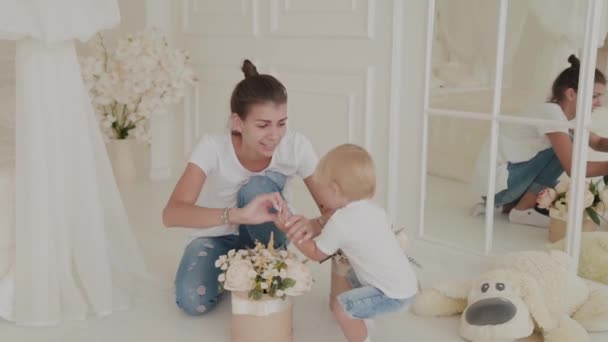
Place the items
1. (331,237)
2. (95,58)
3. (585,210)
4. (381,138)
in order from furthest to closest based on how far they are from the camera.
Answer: (95,58)
(381,138)
(585,210)
(331,237)

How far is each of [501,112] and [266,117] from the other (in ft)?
3.21

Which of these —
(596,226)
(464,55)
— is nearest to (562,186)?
(596,226)

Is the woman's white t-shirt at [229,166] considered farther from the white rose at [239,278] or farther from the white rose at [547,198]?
the white rose at [547,198]

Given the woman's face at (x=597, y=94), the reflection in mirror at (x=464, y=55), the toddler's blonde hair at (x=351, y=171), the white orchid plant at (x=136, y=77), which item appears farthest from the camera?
the white orchid plant at (x=136, y=77)

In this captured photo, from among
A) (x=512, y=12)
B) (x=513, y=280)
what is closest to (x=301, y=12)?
(x=512, y=12)

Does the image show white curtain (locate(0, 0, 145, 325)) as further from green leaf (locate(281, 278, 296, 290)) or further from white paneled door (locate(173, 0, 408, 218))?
white paneled door (locate(173, 0, 408, 218))

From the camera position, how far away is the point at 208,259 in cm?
202

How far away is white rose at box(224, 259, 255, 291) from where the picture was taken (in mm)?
1704

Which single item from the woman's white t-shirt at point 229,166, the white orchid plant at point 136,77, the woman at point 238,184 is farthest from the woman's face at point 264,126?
the white orchid plant at point 136,77

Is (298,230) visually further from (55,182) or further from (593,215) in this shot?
(593,215)

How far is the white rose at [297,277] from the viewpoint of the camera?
1.72 meters

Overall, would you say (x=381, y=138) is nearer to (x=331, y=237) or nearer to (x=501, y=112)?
(x=501, y=112)

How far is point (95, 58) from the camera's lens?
3.43 m

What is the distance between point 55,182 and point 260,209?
61cm
